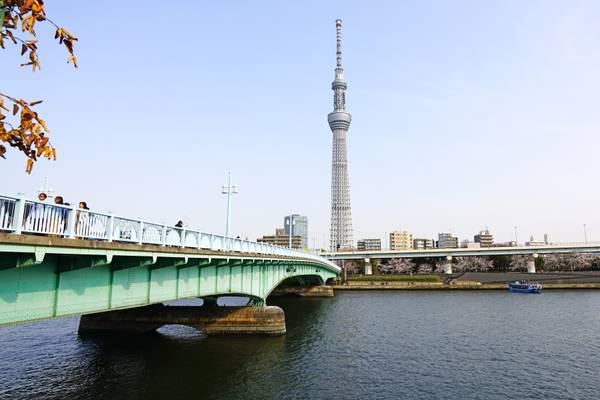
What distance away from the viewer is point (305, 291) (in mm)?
89562

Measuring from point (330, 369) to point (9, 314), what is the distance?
22991 millimetres

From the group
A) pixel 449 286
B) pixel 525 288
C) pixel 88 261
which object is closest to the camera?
pixel 88 261

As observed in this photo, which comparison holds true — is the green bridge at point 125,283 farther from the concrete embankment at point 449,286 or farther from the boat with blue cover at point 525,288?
the boat with blue cover at point 525,288

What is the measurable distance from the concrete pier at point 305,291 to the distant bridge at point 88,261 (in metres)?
60.9

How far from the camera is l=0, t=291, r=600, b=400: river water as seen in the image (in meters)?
25.5

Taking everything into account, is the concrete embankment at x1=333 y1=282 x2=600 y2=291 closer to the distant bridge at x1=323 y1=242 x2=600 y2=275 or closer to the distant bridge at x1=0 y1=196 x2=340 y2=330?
the distant bridge at x1=323 y1=242 x2=600 y2=275

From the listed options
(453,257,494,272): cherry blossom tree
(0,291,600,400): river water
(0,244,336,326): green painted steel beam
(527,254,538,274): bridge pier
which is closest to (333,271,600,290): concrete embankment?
(527,254,538,274): bridge pier

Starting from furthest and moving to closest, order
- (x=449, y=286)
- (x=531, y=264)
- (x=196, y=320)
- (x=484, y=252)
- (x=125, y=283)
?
(x=484, y=252)
(x=531, y=264)
(x=449, y=286)
(x=196, y=320)
(x=125, y=283)

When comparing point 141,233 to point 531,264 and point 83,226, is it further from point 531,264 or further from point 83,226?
point 531,264

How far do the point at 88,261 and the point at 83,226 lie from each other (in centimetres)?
160

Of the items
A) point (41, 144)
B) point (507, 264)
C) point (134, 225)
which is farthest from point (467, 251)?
point (41, 144)

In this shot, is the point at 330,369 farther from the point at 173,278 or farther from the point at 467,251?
the point at 467,251

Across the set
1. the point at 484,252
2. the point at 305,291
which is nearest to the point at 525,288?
the point at 484,252

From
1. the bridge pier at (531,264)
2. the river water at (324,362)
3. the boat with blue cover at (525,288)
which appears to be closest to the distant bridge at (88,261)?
the river water at (324,362)
